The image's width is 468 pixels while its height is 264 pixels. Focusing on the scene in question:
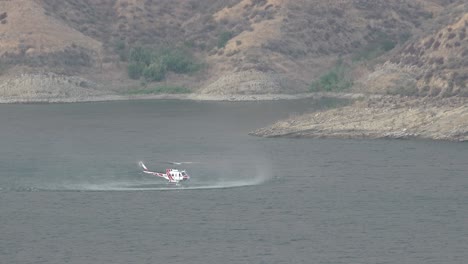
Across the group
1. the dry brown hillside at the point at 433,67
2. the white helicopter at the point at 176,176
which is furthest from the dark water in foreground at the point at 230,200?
the dry brown hillside at the point at 433,67

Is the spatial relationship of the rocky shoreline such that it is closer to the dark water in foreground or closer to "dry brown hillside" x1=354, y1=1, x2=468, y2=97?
the dark water in foreground

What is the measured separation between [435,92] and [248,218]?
58.5 metres

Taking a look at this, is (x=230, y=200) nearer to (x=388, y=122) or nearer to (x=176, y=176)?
(x=176, y=176)

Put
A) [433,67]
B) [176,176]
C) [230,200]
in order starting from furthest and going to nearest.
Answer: [433,67], [176,176], [230,200]

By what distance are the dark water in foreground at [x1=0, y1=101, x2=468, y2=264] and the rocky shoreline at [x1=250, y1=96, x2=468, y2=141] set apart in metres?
2.76

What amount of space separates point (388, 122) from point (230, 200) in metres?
40.0

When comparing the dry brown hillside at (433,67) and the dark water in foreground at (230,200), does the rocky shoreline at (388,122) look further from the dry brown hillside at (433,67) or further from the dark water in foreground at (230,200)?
the dry brown hillside at (433,67)

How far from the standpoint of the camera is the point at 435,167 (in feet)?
392

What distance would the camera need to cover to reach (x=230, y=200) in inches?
4218

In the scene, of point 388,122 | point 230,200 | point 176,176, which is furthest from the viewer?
point 388,122

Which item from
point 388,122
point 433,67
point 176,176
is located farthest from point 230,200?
point 433,67

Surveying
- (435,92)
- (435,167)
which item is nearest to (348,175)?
(435,167)

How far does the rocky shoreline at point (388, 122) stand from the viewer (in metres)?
140

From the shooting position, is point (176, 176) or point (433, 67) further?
point (433, 67)
